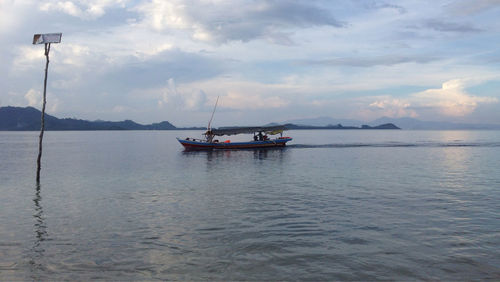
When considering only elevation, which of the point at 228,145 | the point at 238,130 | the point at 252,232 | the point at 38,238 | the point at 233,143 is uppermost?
the point at 238,130

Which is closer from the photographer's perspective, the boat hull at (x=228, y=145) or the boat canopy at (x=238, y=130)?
the boat canopy at (x=238, y=130)

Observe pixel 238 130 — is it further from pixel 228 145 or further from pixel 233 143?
pixel 228 145

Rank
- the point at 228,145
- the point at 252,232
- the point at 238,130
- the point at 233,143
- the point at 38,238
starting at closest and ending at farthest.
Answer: the point at 38,238 < the point at 252,232 < the point at 238,130 < the point at 233,143 < the point at 228,145

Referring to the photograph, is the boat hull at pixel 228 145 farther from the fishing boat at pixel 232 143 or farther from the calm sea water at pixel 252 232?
the calm sea water at pixel 252 232

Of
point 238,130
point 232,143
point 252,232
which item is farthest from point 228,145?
point 252,232

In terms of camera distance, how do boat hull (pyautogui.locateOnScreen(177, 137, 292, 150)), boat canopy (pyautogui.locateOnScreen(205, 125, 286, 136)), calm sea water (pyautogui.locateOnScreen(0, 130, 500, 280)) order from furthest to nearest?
boat hull (pyautogui.locateOnScreen(177, 137, 292, 150)), boat canopy (pyautogui.locateOnScreen(205, 125, 286, 136)), calm sea water (pyautogui.locateOnScreen(0, 130, 500, 280))

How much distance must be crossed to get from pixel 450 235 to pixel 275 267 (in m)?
8.49

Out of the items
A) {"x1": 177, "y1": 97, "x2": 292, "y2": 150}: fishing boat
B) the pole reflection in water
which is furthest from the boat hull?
the pole reflection in water

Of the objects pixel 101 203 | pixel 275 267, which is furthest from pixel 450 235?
pixel 101 203

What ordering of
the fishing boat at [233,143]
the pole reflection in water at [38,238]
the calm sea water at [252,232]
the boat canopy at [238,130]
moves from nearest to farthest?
the calm sea water at [252,232]
the pole reflection in water at [38,238]
the boat canopy at [238,130]
the fishing boat at [233,143]

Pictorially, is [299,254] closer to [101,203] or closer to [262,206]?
[262,206]

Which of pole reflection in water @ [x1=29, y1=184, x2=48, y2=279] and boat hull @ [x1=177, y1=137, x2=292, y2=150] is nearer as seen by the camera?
pole reflection in water @ [x1=29, y1=184, x2=48, y2=279]

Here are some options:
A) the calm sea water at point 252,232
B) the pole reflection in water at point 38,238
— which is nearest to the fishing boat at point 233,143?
the calm sea water at point 252,232

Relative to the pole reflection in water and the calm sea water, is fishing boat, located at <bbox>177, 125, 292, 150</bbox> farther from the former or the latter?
the pole reflection in water
